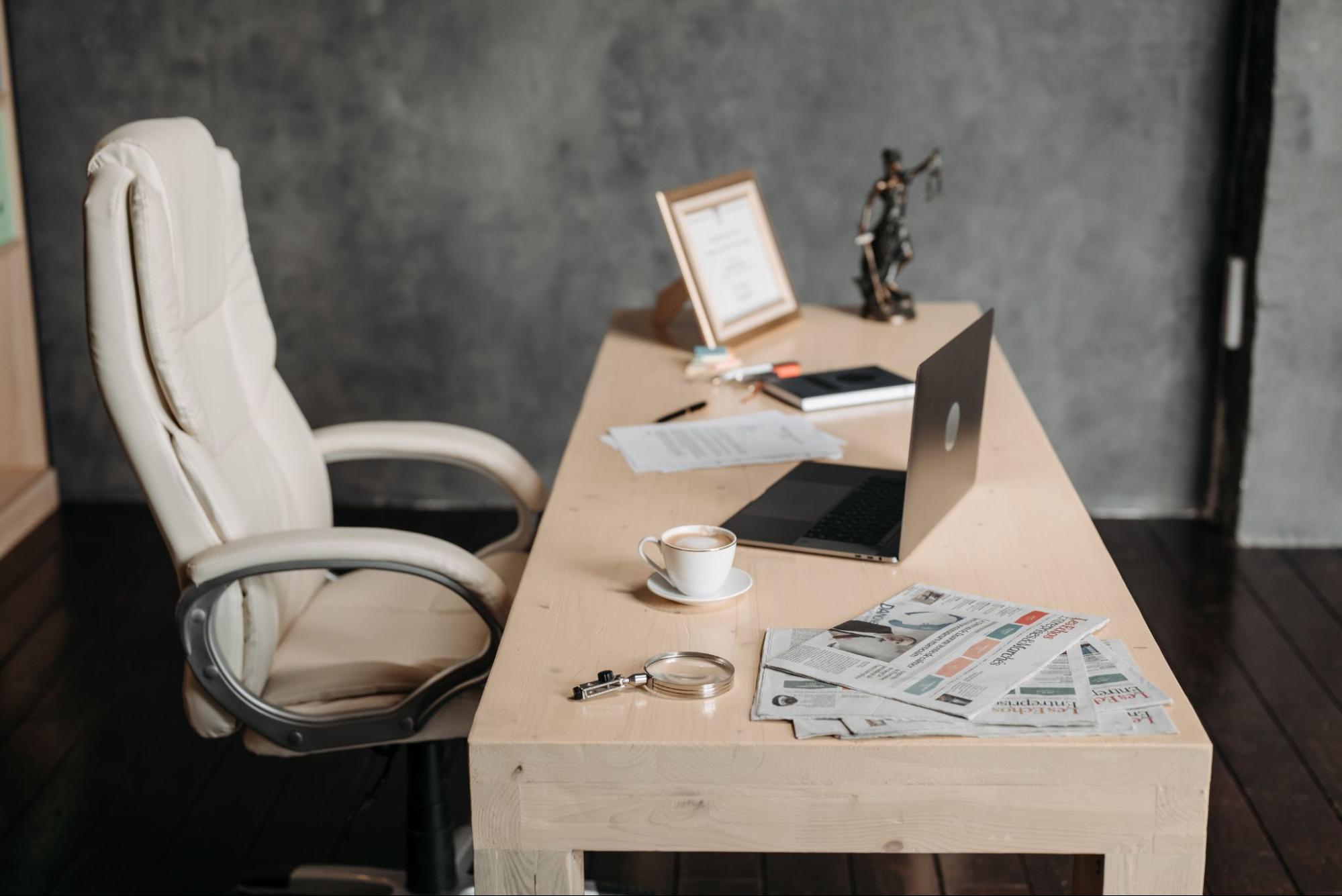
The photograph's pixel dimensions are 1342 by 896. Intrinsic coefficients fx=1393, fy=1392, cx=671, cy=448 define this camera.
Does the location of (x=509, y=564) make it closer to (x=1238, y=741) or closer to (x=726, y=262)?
(x=726, y=262)

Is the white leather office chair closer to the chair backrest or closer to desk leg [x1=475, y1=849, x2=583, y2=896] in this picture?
Answer: the chair backrest

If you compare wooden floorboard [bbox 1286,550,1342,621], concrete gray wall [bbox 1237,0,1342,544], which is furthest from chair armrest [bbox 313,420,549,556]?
concrete gray wall [bbox 1237,0,1342,544]

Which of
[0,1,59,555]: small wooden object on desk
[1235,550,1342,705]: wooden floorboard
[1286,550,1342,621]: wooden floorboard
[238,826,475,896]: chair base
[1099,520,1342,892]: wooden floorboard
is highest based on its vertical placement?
[0,1,59,555]: small wooden object on desk

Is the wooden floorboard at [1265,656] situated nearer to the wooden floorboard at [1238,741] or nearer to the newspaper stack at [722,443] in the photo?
the wooden floorboard at [1238,741]

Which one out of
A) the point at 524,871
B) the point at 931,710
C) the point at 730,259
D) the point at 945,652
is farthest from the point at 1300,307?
the point at 524,871

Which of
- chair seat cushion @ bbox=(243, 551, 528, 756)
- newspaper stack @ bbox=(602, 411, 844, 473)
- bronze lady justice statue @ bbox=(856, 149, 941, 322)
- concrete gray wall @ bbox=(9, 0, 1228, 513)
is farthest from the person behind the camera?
concrete gray wall @ bbox=(9, 0, 1228, 513)

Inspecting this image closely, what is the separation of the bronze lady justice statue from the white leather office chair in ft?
3.72

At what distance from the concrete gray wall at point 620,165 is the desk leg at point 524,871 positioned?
2557mm

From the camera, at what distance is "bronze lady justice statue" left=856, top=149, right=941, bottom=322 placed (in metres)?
2.70

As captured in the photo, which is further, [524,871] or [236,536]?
[236,536]

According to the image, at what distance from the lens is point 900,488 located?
181 centimetres

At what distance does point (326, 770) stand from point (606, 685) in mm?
1448

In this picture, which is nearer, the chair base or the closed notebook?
the chair base

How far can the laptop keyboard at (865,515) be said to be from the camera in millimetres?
1636
